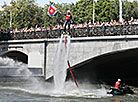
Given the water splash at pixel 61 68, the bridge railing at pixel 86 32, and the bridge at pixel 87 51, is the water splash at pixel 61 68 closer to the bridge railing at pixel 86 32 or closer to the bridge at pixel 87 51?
the bridge at pixel 87 51

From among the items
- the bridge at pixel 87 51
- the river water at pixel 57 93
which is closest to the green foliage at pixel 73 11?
the bridge at pixel 87 51

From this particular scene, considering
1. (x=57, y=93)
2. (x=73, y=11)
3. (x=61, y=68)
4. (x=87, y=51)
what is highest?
(x=73, y=11)

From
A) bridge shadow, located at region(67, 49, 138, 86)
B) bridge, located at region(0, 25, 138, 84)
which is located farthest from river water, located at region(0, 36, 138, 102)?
bridge shadow, located at region(67, 49, 138, 86)

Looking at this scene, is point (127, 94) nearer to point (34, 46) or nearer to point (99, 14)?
point (34, 46)

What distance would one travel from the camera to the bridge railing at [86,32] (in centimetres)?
2345

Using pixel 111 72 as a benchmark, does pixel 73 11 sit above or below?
above

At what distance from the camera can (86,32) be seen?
2550cm

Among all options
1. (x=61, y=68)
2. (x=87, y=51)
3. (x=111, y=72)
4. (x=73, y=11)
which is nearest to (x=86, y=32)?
(x=87, y=51)

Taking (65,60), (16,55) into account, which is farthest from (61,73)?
(16,55)

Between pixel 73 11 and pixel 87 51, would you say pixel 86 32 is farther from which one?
pixel 73 11

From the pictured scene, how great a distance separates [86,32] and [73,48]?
1928mm

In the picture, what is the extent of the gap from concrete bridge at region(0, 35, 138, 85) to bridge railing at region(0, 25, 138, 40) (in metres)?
0.49

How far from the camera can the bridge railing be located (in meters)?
23.5

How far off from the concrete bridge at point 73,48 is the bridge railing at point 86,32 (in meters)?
0.49
